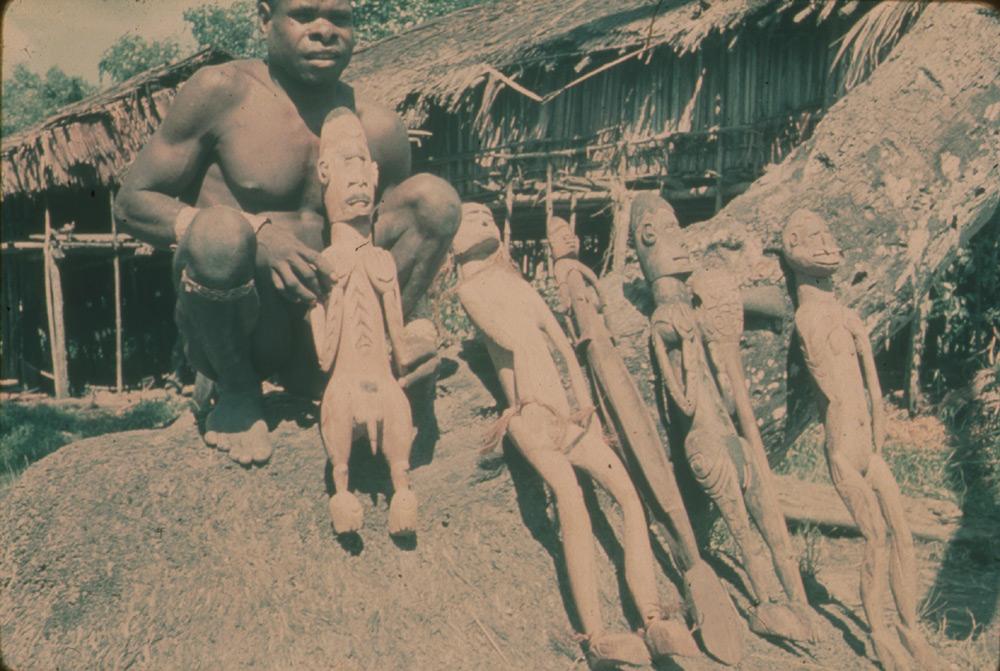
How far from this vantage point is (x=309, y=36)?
2.99 meters

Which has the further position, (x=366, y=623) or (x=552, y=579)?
(x=552, y=579)

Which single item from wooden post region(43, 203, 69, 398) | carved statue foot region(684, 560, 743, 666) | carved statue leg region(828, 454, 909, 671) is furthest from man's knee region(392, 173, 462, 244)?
wooden post region(43, 203, 69, 398)

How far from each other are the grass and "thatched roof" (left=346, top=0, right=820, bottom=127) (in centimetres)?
336

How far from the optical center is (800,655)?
9.61 feet

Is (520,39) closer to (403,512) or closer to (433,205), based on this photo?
(433,205)

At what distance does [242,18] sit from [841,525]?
12.6 metres

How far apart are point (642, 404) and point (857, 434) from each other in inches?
25.8

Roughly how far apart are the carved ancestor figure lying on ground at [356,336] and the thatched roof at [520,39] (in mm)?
4070

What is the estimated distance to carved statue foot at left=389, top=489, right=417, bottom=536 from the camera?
2668 mm

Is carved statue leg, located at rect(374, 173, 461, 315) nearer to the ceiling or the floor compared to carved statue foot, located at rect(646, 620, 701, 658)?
Result: nearer to the ceiling

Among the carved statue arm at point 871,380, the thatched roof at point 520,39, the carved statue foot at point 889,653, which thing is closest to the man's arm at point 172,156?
the carved statue arm at point 871,380

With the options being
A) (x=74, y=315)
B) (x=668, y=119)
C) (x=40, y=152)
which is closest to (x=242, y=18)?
(x=74, y=315)

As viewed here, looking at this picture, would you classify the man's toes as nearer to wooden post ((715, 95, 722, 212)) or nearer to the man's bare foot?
the man's bare foot

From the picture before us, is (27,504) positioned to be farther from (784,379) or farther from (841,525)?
(841,525)
